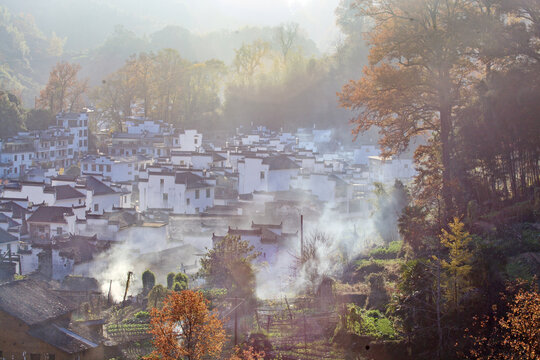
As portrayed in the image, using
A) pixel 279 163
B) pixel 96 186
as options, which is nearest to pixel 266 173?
pixel 279 163

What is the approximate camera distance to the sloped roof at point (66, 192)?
28500 mm

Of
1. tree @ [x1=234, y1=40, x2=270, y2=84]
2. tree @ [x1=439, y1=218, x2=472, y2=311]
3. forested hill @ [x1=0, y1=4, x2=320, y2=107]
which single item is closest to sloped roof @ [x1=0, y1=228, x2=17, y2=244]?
tree @ [x1=439, y1=218, x2=472, y2=311]

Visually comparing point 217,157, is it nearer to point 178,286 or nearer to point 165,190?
point 165,190

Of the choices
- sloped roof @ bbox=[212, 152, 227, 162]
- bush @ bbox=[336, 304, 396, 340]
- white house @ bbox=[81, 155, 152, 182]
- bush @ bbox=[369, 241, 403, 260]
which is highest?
sloped roof @ bbox=[212, 152, 227, 162]

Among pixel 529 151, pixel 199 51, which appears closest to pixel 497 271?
pixel 529 151

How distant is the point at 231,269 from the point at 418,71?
6.19 meters

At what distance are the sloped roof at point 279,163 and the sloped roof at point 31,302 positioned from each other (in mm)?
15806

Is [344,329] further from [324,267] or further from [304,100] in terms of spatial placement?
[304,100]

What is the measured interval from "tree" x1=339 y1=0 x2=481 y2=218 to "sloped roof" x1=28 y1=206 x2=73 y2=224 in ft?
44.2

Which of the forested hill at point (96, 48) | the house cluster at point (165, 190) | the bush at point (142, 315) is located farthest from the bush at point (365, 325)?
the forested hill at point (96, 48)

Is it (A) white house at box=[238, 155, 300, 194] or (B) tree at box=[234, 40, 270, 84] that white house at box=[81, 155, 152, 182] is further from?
(B) tree at box=[234, 40, 270, 84]

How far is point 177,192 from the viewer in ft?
93.9

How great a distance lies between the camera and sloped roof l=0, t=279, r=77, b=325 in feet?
43.7

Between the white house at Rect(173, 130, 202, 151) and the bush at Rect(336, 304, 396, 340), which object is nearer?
the bush at Rect(336, 304, 396, 340)
